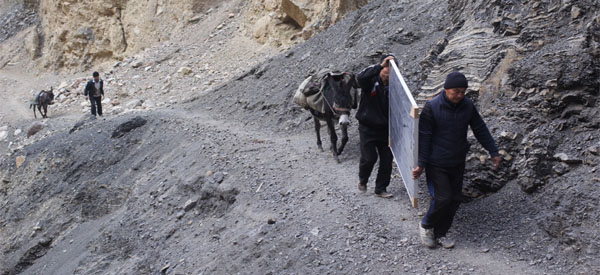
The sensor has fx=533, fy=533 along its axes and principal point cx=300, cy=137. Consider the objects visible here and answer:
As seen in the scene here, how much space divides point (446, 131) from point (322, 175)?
305 cm

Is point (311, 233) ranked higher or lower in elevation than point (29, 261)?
higher

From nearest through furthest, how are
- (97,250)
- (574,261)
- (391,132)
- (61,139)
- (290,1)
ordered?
(574,261) → (391,132) → (97,250) → (61,139) → (290,1)

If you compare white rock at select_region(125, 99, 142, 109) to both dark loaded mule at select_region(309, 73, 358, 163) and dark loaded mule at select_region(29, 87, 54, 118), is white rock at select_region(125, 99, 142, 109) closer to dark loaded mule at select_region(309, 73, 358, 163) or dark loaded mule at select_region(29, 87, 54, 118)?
dark loaded mule at select_region(29, 87, 54, 118)

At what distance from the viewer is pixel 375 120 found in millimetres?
5898

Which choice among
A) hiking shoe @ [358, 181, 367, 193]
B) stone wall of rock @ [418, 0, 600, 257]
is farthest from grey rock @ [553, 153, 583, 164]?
hiking shoe @ [358, 181, 367, 193]

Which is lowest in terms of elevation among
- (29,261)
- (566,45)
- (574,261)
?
(29,261)

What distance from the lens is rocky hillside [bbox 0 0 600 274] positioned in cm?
499

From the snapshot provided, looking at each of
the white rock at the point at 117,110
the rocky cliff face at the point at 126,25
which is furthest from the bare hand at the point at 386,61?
the white rock at the point at 117,110

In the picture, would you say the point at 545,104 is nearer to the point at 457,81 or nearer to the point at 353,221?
the point at 457,81

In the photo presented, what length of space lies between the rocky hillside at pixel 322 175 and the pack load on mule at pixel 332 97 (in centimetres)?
65

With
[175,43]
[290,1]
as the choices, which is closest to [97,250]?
[290,1]

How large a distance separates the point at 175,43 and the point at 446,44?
16237mm

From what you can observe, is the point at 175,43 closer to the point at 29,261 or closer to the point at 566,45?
the point at 29,261

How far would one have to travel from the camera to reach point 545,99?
5660mm
